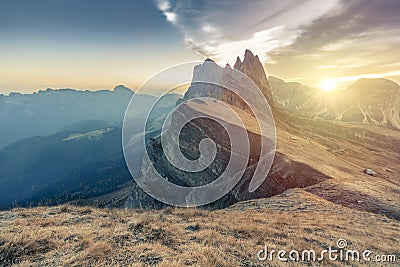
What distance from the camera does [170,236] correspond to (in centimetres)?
1109

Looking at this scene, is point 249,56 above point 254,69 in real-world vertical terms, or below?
above

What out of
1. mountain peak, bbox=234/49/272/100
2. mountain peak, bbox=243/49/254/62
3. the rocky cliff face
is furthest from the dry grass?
mountain peak, bbox=243/49/254/62

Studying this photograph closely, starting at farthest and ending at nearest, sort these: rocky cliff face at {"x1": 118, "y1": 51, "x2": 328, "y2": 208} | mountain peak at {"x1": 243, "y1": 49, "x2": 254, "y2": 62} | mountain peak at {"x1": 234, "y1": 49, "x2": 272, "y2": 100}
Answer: mountain peak at {"x1": 243, "y1": 49, "x2": 254, "y2": 62}, mountain peak at {"x1": 234, "y1": 49, "x2": 272, "y2": 100}, rocky cliff face at {"x1": 118, "y1": 51, "x2": 328, "y2": 208}

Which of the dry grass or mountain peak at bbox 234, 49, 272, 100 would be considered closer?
the dry grass

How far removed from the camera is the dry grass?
28.7 feet

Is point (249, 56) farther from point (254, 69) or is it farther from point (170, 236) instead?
point (170, 236)

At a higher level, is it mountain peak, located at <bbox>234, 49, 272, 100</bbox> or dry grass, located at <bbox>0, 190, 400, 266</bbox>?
mountain peak, located at <bbox>234, 49, 272, 100</bbox>

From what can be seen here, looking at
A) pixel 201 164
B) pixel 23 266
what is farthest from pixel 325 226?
pixel 201 164

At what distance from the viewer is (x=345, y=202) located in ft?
73.6

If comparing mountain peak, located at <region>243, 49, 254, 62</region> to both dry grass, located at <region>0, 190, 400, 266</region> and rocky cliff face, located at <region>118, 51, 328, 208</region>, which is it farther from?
dry grass, located at <region>0, 190, 400, 266</region>

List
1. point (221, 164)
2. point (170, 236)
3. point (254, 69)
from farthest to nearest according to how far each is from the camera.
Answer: point (254, 69) < point (221, 164) < point (170, 236)

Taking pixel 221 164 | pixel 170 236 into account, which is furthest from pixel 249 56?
pixel 170 236

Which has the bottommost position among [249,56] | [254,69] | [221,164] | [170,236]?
[221,164]

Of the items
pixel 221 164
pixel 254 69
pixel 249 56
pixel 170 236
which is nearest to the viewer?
pixel 170 236
